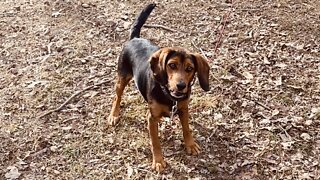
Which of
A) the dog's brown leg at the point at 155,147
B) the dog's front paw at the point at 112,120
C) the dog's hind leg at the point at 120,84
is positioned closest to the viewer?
the dog's brown leg at the point at 155,147

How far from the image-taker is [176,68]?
13.6 ft

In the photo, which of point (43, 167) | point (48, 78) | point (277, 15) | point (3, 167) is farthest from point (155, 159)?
point (277, 15)

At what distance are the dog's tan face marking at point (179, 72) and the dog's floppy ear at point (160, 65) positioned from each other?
0.05 metres

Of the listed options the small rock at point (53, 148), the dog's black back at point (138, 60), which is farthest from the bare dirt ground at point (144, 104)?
the dog's black back at point (138, 60)

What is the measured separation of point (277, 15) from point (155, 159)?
152 inches

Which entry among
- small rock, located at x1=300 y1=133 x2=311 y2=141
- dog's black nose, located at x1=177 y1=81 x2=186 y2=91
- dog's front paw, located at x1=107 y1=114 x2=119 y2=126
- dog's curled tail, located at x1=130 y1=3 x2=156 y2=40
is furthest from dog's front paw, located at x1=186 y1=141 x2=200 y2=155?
dog's curled tail, located at x1=130 y1=3 x2=156 y2=40

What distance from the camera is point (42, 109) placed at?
5832mm

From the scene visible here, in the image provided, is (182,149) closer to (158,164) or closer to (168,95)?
(158,164)

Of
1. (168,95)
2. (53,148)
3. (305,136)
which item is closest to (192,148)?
(168,95)

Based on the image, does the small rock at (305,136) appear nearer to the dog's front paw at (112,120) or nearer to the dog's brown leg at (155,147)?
the dog's brown leg at (155,147)

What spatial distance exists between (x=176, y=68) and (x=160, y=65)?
15cm

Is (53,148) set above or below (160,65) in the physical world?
below

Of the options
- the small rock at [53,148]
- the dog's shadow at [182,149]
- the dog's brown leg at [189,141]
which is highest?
the dog's brown leg at [189,141]

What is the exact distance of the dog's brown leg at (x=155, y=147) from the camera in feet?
15.2
